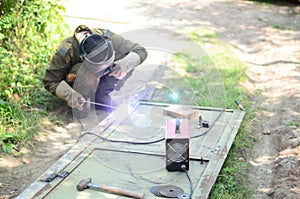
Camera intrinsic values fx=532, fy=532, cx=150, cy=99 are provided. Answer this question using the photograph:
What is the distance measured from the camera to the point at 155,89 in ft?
20.7

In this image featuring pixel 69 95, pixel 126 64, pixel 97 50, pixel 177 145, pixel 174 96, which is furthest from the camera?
pixel 174 96

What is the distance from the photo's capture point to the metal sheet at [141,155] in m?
4.08

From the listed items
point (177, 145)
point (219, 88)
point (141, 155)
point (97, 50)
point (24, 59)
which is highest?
point (97, 50)

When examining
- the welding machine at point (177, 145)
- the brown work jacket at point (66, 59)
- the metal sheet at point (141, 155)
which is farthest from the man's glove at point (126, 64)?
the welding machine at point (177, 145)

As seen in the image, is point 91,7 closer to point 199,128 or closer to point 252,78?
point 252,78

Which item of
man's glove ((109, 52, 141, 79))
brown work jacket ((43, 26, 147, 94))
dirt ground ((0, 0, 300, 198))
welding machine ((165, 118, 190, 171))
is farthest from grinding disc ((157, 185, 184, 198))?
brown work jacket ((43, 26, 147, 94))

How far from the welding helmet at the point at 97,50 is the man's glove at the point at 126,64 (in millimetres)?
80

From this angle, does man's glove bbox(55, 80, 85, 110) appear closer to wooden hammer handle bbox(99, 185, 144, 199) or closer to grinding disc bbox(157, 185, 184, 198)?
wooden hammer handle bbox(99, 185, 144, 199)

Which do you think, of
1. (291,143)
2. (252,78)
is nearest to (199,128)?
(291,143)

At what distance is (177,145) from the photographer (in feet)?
13.8

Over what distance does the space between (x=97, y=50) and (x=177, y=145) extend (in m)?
1.21

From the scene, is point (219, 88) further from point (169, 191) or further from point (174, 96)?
point (169, 191)

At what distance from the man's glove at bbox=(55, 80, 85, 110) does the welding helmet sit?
567 millimetres

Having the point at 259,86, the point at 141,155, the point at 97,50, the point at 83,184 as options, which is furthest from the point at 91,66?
the point at 259,86
